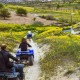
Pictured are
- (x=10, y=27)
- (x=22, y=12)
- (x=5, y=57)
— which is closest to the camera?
(x=5, y=57)

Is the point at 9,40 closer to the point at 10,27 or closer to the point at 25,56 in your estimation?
A: the point at 25,56

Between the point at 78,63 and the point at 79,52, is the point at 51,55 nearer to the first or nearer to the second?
the point at 79,52

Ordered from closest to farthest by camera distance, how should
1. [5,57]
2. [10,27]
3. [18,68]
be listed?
[5,57]
[18,68]
[10,27]

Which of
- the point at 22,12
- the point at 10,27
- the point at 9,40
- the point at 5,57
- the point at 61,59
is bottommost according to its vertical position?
the point at 22,12

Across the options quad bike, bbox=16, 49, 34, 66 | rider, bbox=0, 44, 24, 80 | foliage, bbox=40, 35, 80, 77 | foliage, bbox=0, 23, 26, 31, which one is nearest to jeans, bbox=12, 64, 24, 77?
rider, bbox=0, 44, 24, 80

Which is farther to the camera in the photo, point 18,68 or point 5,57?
point 18,68

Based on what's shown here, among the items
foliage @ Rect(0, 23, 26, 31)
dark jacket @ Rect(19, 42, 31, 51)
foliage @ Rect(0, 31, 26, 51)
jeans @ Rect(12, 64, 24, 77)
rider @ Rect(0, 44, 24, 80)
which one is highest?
rider @ Rect(0, 44, 24, 80)

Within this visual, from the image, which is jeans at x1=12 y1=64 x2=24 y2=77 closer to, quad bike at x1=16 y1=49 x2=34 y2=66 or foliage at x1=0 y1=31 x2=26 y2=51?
quad bike at x1=16 y1=49 x2=34 y2=66

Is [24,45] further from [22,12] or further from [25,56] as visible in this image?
[22,12]

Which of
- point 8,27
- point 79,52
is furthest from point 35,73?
point 8,27

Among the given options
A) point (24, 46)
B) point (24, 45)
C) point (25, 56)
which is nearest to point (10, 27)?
point (24, 46)

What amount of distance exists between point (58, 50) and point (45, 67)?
5.49 metres

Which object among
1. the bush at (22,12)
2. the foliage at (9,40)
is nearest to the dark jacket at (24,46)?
the foliage at (9,40)

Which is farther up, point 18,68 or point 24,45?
point 18,68
